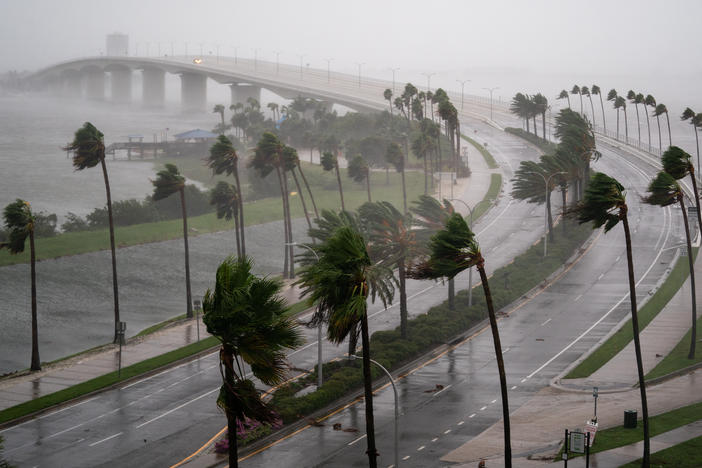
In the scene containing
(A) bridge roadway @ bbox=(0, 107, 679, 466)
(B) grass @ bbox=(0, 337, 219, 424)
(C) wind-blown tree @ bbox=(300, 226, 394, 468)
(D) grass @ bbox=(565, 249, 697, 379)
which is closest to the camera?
(C) wind-blown tree @ bbox=(300, 226, 394, 468)

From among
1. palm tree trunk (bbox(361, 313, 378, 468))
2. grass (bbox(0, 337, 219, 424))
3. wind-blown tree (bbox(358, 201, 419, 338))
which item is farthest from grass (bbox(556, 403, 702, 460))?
grass (bbox(0, 337, 219, 424))

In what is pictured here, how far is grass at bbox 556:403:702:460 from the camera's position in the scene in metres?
40.6

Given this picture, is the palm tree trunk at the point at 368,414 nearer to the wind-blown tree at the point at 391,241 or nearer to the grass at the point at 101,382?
the grass at the point at 101,382

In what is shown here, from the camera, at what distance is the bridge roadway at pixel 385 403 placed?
4166 centimetres

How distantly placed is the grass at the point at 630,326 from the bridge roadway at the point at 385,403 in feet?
4.64

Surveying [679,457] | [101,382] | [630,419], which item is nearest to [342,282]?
[679,457]

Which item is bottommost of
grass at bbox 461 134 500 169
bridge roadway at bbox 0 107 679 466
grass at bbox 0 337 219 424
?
grass at bbox 0 337 219 424

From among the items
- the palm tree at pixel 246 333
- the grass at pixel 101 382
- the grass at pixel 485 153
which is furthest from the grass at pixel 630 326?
the grass at pixel 485 153

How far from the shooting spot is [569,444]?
3703cm

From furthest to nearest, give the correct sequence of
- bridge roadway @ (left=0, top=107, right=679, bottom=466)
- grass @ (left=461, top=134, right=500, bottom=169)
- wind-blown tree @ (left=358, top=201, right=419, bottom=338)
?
grass @ (left=461, top=134, right=500, bottom=169) < wind-blown tree @ (left=358, top=201, right=419, bottom=338) < bridge roadway @ (left=0, top=107, right=679, bottom=466)

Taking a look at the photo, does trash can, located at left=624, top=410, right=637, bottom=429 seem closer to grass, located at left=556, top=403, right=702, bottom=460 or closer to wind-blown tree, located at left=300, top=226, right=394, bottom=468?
grass, located at left=556, top=403, right=702, bottom=460

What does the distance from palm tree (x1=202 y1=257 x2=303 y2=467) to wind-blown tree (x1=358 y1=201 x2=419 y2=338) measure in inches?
1346

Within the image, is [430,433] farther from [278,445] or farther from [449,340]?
[449,340]

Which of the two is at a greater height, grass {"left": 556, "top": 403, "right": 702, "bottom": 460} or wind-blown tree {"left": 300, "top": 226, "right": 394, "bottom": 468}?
wind-blown tree {"left": 300, "top": 226, "right": 394, "bottom": 468}
